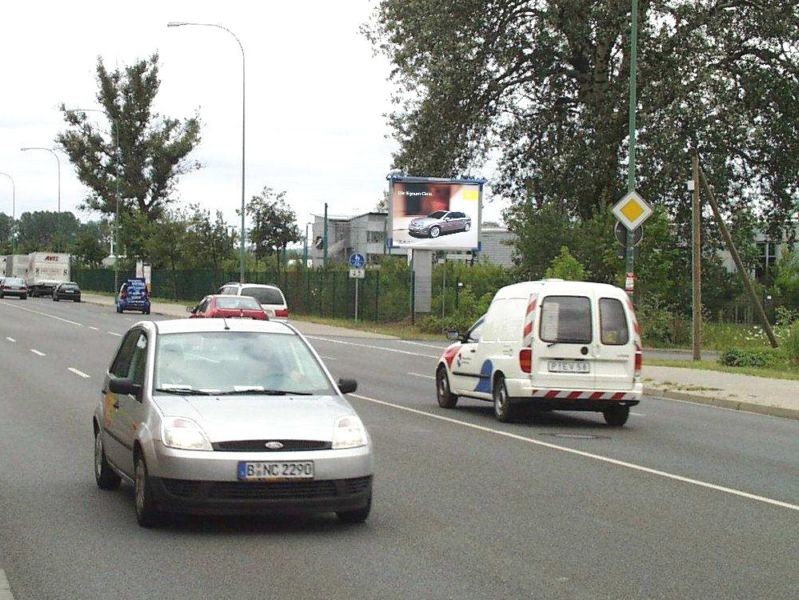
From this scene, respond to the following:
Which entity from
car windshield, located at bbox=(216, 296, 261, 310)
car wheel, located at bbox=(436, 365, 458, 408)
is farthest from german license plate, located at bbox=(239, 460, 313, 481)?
car windshield, located at bbox=(216, 296, 261, 310)

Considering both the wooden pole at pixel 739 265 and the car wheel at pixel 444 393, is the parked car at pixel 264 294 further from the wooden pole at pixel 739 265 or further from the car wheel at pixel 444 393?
the car wheel at pixel 444 393

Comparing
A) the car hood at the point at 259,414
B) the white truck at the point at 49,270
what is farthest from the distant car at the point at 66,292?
the car hood at the point at 259,414

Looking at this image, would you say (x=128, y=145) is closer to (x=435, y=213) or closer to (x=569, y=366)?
(x=435, y=213)

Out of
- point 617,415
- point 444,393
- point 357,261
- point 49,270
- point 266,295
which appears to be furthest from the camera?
point 49,270

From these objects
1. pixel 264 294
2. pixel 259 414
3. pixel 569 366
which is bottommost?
pixel 569 366

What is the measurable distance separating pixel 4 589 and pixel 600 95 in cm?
3605

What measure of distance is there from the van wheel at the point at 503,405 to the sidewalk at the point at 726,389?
485 cm

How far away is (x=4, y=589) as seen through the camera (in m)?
7.09

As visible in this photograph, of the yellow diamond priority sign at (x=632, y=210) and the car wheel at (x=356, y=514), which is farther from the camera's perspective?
the yellow diamond priority sign at (x=632, y=210)

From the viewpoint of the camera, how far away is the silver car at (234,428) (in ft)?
28.0

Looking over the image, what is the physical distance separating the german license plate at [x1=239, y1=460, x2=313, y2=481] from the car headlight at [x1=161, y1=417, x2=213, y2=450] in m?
0.27

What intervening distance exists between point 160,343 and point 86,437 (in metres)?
4.89

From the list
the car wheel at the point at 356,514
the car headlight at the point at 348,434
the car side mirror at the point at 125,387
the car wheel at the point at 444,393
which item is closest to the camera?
the car headlight at the point at 348,434

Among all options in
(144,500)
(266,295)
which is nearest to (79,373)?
(266,295)
